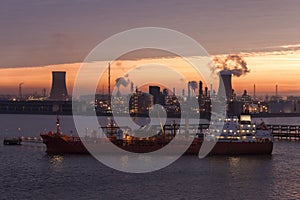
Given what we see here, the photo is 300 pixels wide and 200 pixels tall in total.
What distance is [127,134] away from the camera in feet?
232

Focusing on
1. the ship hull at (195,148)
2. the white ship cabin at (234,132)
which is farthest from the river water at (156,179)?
the white ship cabin at (234,132)

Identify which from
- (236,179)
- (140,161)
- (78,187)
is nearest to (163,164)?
(140,161)

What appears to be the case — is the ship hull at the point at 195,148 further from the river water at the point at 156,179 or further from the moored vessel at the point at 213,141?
the river water at the point at 156,179

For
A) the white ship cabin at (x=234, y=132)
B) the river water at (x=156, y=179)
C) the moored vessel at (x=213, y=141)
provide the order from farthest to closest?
the white ship cabin at (x=234, y=132) → the moored vessel at (x=213, y=141) → the river water at (x=156, y=179)

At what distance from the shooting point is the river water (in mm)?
37531

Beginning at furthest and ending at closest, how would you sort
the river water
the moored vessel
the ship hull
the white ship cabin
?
the white ship cabin < the moored vessel < the ship hull < the river water

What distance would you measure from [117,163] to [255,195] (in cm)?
2006

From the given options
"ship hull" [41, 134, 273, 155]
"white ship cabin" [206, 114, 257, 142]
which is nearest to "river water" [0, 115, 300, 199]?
"ship hull" [41, 134, 273, 155]

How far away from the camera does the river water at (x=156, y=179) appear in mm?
37531

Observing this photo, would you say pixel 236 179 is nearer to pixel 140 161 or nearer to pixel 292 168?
pixel 292 168

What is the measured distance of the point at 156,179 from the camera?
44.1 meters

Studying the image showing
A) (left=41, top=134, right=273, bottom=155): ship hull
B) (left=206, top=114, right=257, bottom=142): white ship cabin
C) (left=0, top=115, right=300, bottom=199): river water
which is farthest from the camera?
(left=206, top=114, right=257, bottom=142): white ship cabin

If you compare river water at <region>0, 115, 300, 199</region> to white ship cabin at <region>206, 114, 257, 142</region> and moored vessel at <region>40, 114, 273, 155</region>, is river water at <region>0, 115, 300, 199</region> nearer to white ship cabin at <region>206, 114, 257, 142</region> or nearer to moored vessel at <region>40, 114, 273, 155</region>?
moored vessel at <region>40, 114, 273, 155</region>

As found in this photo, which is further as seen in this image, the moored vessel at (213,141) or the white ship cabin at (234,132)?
the white ship cabin at (234,132)
